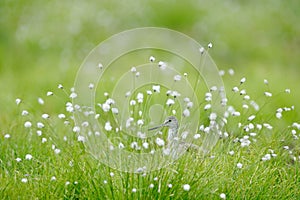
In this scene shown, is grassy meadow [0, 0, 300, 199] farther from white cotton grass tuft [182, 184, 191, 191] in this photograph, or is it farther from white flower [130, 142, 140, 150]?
white flower [130, 142, 140, 150]

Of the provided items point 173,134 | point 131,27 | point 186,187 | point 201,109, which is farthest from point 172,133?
point 131,27

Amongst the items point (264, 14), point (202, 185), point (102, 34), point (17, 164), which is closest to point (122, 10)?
point (102, 34)

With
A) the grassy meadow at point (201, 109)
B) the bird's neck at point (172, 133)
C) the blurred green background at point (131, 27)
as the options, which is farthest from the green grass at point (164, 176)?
the blurred green background at point (131, 27)

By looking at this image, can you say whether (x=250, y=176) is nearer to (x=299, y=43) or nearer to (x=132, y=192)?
(x=132, y=192)

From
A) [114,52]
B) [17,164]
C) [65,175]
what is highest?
[114,52]

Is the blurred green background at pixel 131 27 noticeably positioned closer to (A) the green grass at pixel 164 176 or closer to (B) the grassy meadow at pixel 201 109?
(B) the grassy meadow at pixel 201 109

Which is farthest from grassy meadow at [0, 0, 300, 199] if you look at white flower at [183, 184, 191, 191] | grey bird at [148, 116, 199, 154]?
grey bird at [148, 116, 199, 154]

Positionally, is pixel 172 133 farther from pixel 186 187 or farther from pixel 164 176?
pixel 186 187
